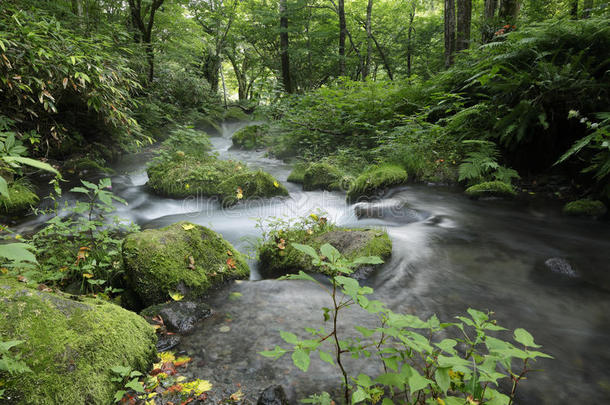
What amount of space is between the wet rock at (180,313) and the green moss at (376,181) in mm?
4427

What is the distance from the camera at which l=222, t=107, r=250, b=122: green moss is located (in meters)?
17.7

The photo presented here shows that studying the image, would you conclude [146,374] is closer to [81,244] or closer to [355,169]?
[81,244]

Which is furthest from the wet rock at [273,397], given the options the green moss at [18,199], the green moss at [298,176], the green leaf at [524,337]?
the green moss at [298,176]

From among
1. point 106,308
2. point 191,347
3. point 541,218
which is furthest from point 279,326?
point 541,218

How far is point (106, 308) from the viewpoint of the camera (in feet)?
7.00

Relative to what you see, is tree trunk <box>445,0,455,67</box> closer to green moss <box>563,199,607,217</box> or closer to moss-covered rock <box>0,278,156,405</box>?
green moss <box>563,199,607,217</box>

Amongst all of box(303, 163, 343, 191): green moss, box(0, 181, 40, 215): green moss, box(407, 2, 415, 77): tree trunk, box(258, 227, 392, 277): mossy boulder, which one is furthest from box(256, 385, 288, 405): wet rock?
box(407, 2, 415, 77): tree trunk

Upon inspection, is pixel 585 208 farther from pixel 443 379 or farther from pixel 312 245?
pixel 443 379

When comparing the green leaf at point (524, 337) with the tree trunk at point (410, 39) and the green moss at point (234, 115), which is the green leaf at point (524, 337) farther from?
the green moss at point (234, 115)

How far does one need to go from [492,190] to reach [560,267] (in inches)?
94.4

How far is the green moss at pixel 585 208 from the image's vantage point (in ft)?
14.3

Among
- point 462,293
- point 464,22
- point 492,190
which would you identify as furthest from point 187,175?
point 464,22

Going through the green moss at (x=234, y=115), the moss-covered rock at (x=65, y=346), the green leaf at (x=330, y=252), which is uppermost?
the green moss at (x=234, y=115)

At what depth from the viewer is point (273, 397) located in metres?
1.73
